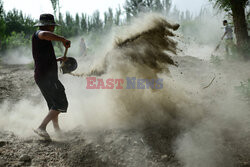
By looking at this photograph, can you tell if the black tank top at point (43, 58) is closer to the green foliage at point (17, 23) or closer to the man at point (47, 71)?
the man at point (47, 71)

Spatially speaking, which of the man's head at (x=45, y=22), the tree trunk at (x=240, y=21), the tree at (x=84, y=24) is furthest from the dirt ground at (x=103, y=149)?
the tree at (x=84, y=24)

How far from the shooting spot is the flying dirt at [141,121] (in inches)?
104

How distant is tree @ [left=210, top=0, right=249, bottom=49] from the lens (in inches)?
266

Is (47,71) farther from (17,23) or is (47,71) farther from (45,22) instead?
(17,23)

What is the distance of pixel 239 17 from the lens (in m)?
6.88

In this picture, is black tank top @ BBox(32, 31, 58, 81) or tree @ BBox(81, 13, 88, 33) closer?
black tank top @ BBox(32, 31, 58, 81)

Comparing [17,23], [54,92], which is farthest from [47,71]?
[17,23]

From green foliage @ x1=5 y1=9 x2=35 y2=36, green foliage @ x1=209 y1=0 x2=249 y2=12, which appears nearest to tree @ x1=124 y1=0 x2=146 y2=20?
green foliage @ x1=5 y1=9 x2=35 y2=36

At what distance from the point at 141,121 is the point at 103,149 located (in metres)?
0.90

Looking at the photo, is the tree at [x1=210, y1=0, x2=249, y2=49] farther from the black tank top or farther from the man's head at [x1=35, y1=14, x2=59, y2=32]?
the black tank top

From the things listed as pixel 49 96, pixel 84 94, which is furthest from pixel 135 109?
pixel 84 94

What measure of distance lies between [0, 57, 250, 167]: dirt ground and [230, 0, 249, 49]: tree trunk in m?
5.34

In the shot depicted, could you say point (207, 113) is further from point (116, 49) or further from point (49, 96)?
point (49, 96)

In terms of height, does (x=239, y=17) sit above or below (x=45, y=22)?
below
